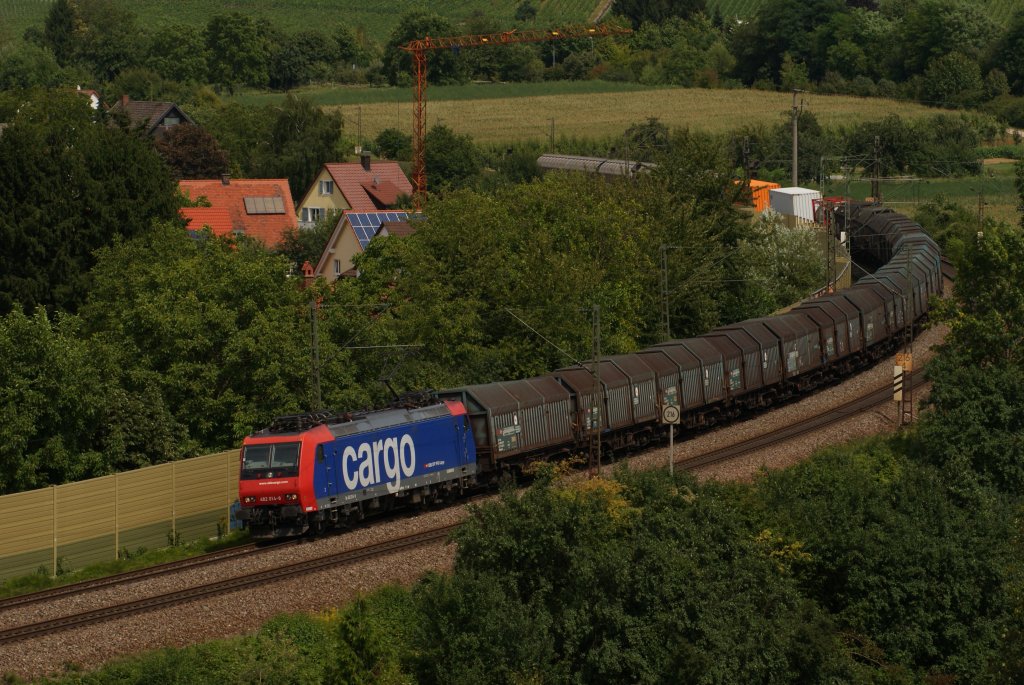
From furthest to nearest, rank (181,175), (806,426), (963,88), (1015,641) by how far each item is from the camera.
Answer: (963,88)
(181,175)
(806,426)
(1015,641)

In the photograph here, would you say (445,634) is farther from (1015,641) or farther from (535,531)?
(1015,641)

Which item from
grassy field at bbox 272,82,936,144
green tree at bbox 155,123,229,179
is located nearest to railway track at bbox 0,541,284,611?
green tree at bbox 155,123,229,179

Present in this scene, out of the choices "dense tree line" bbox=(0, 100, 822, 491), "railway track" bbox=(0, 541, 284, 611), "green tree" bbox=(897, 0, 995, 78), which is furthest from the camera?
"green tree" bbox=(897, 0, 995, 78)

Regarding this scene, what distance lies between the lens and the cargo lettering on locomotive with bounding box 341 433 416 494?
40.8 m

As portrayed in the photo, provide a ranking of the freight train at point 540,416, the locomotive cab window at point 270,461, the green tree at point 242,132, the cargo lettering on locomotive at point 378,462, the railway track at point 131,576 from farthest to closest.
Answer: the green tree at point 242,132, the cargo lettering on locomotive at point 378,462, the freight train at point 540,416, the locomotive cab window at point 270,461, the railway track at point 131,576

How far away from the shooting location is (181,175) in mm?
127375

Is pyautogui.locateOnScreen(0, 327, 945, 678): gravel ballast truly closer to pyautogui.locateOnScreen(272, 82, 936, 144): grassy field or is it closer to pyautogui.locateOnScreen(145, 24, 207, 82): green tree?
pyautogui.locateOnScreen(272, 82, 936, 144): grassy field

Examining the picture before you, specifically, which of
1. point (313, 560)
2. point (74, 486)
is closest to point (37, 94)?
point (74, 486)

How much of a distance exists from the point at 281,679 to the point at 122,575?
10.1 metres

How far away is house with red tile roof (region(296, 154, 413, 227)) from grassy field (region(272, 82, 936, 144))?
31073 mm

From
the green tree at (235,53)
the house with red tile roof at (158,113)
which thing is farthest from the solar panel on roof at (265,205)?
the green tree at (235,53)

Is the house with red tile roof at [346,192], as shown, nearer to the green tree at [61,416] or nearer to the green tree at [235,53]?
the green tree at [61,416]

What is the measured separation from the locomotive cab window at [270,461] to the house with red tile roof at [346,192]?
7710 cm

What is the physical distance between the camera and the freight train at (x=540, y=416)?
39906 millimetres
